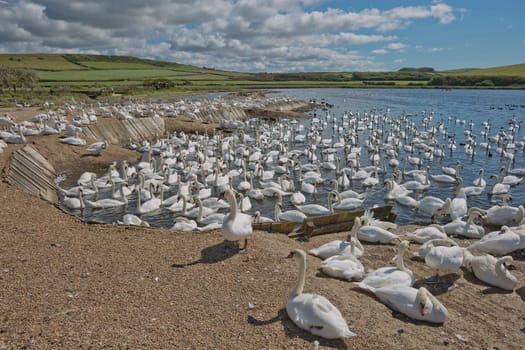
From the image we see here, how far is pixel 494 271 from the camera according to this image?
396 inches

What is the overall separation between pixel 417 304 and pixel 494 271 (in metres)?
3.46

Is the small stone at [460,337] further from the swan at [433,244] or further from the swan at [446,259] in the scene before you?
the swan at [433,244]

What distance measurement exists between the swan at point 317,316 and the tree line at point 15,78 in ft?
189

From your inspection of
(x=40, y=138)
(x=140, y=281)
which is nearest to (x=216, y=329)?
(x=140, y=281)

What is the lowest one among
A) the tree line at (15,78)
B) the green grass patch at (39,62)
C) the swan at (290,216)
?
the swan at (290,216)

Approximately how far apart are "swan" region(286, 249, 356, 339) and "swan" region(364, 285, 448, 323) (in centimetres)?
172

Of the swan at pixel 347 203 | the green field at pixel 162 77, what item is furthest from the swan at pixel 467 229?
the green field at pixel 162 77

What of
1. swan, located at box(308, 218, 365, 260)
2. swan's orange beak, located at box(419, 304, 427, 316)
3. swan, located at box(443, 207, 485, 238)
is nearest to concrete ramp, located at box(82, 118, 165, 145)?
swan, located at box(308, 218, 365, 260)

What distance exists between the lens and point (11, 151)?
21141mm

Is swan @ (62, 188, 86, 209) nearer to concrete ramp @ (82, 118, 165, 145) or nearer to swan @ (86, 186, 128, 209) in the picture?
swan @ (86, 186, 128, 209)

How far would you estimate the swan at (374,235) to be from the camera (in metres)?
12.3

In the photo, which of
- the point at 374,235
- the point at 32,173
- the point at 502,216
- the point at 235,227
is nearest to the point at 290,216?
the point at 374,235

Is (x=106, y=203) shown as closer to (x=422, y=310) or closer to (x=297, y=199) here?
(x=297, y=199)

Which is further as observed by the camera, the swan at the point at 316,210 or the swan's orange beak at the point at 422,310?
the swan at the point at 316,210
